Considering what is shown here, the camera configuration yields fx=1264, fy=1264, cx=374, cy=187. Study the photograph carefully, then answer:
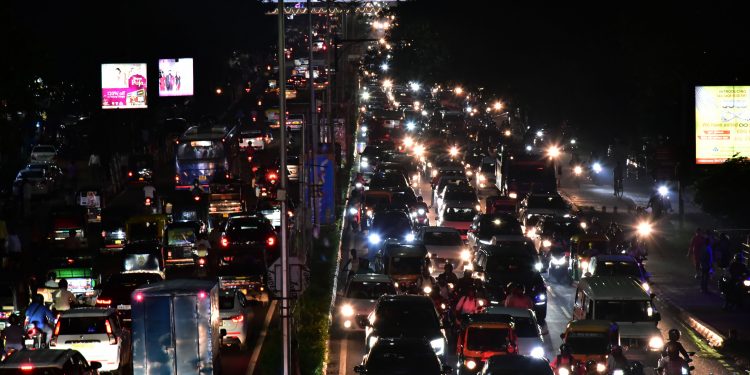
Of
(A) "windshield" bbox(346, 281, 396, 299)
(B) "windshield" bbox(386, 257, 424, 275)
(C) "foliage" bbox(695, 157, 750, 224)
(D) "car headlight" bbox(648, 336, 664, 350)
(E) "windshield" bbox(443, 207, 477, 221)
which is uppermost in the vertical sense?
(C) "foliage" bbox(695, 157, 750, 224)

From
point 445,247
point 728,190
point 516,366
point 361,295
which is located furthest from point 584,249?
point 516,366

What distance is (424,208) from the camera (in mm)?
45875

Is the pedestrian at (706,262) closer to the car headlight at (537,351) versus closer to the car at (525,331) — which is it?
the car at (525,331)

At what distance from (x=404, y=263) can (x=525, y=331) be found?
8.24 meters

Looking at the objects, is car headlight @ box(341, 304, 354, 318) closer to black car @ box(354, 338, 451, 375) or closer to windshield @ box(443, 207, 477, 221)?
black car @ box(354, 338, 451, 375)

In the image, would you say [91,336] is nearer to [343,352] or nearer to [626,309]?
[343,352]

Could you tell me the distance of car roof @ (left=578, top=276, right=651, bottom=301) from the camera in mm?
23828

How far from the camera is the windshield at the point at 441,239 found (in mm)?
35781

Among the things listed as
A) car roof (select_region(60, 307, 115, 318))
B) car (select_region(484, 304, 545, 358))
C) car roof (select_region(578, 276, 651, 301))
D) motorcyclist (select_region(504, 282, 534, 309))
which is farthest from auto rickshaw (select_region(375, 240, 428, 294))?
car roof (select_region(60, 307, 115, 318))

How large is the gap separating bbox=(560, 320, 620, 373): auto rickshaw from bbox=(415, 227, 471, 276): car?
13.3 m

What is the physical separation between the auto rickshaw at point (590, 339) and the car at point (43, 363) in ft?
26.7

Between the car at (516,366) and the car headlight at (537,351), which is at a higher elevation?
the car at (516,366)

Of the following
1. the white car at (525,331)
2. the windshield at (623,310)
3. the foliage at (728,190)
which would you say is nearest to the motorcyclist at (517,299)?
the windshield at (623,310)

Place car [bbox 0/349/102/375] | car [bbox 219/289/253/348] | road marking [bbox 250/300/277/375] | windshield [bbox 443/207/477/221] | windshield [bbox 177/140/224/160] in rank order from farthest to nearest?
windshield [bbox 177/140/224/160] → windshield [bbox 443/207/477/221] → car [bbox 219/289/253/348] → road marking [bbox 250/300/277/375] → car [bbox 0/349/102/375]
